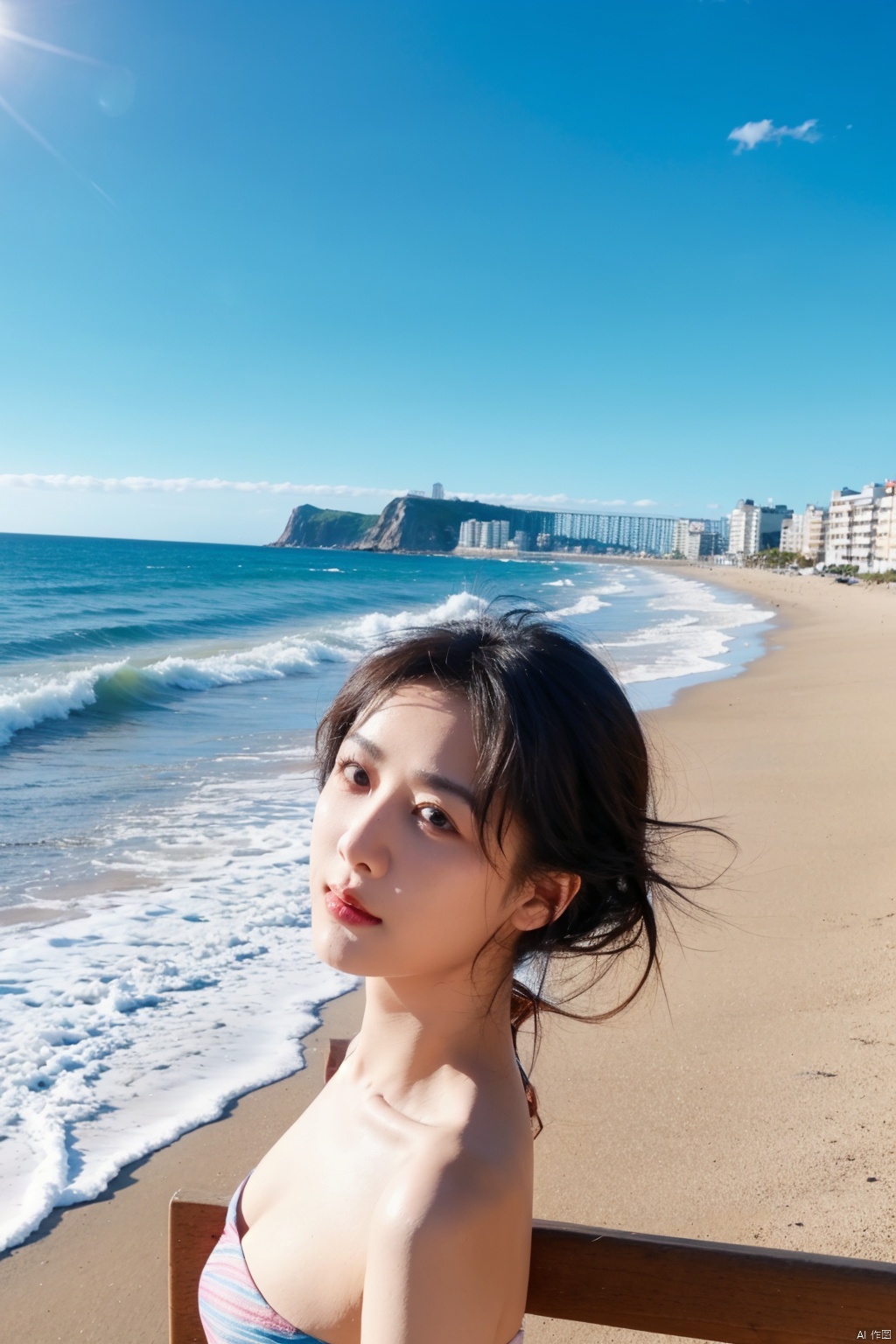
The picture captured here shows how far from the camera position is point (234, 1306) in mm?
1100

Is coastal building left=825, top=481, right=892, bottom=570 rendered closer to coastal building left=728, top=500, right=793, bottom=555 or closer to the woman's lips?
coastal building left=728, top=500, right=793, bottom=555

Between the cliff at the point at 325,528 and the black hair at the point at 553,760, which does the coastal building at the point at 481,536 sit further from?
the black hair at the point at 553,760

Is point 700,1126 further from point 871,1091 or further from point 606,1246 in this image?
point 606,1246

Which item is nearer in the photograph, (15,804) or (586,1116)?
(586,1116)

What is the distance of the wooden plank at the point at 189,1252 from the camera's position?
1271 mm

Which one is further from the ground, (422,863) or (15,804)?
(422,863)

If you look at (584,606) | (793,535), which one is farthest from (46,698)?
(793,535)

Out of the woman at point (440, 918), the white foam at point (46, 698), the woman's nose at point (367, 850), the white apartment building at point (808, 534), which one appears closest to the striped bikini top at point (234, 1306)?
the woman at point (440, 918)

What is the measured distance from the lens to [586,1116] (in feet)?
11.6

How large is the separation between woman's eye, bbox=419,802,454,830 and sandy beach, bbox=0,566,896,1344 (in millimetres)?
2090

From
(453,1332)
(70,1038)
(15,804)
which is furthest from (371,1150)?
(15,804)

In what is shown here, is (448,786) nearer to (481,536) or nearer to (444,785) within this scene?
(444,785)

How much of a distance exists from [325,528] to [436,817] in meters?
196

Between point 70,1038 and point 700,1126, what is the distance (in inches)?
103
